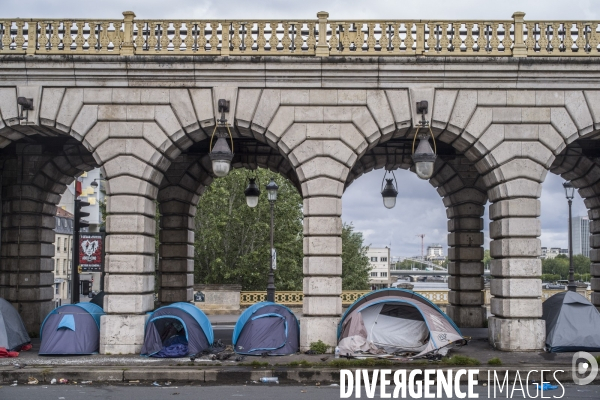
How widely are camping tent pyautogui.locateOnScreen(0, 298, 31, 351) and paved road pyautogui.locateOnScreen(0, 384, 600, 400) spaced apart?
294 cm

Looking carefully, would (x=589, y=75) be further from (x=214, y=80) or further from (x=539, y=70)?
(x=214, y=80)

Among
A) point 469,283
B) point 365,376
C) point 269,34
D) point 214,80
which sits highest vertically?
point 269,34

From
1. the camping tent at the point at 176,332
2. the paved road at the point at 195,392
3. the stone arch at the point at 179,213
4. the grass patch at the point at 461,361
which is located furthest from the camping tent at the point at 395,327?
the stone arch at the point at 179,213

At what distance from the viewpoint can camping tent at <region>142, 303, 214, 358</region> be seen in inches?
596

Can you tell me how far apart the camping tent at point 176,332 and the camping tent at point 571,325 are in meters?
8.00

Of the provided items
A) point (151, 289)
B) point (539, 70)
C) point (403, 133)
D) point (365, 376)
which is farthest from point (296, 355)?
point (539, 70)

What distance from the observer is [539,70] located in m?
15.6

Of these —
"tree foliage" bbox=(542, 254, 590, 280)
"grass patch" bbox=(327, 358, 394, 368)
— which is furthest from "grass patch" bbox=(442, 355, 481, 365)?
"tree foliage" bbox=(542, 254, 590, 280)

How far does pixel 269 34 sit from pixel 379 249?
155 metres

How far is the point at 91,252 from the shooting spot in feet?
60.4

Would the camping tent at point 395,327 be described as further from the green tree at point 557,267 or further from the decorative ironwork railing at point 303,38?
the green tree at point 557,267

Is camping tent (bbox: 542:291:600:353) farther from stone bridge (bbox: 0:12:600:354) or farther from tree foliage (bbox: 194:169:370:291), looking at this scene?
tree foliage (bbox: 194:169:370:291)

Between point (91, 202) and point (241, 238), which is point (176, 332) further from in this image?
point (91, 202)

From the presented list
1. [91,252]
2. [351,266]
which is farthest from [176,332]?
[351,266]
